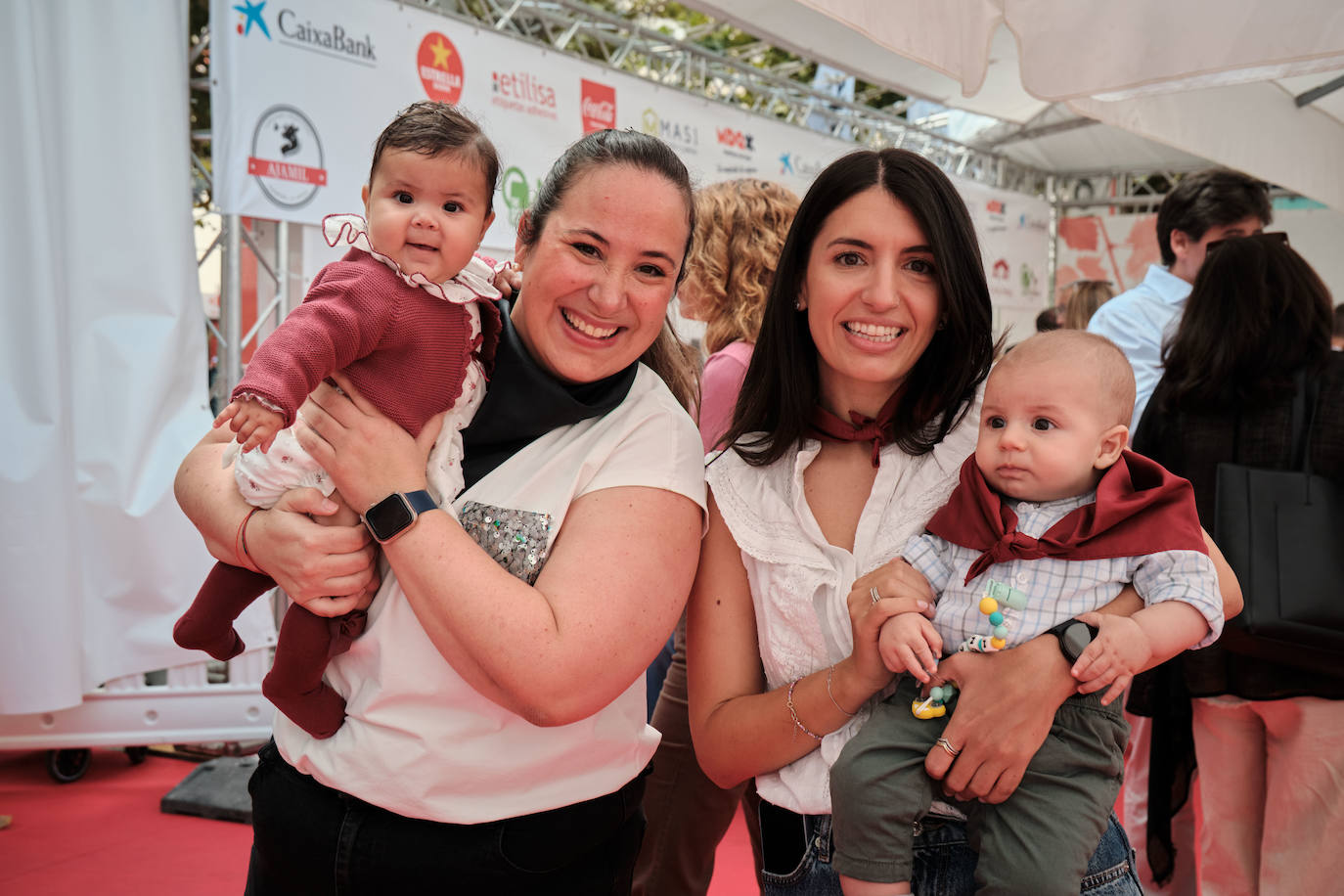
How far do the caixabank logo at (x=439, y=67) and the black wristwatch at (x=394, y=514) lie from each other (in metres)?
4.15

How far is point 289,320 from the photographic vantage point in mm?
1538

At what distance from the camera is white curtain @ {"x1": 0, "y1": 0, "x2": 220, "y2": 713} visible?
3762 millimetres

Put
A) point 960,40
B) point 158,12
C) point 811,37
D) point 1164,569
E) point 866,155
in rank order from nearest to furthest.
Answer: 1. point 1164,569
2. point 866,155
3. point 960,40
4. point 158,12
5. point 811,37

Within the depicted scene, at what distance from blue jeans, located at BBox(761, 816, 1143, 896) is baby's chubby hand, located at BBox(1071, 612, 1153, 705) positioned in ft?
1.05

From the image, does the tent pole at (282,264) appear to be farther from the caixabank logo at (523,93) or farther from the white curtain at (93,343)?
the caixabank logo at (523,93)

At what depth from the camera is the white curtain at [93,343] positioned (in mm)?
3762

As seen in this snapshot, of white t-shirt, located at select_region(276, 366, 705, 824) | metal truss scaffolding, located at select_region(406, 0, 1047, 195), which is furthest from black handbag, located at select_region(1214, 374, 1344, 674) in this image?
metal truss scaffolding, located at select_region(406, 0, 1047, 195)

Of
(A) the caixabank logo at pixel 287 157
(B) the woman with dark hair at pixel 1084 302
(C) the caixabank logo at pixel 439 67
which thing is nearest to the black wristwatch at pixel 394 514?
(A) the caixabank logo at pixel 287 157

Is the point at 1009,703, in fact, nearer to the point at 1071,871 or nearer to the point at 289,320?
the point at 1071,871

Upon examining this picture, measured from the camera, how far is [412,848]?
60.5 inches

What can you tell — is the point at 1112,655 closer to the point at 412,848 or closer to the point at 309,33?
the point at 412,848

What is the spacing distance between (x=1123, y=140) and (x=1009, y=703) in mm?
10673

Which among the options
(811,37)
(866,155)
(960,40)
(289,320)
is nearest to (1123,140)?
(811,37)

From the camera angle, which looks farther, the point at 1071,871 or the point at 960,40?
the point at 960,40
